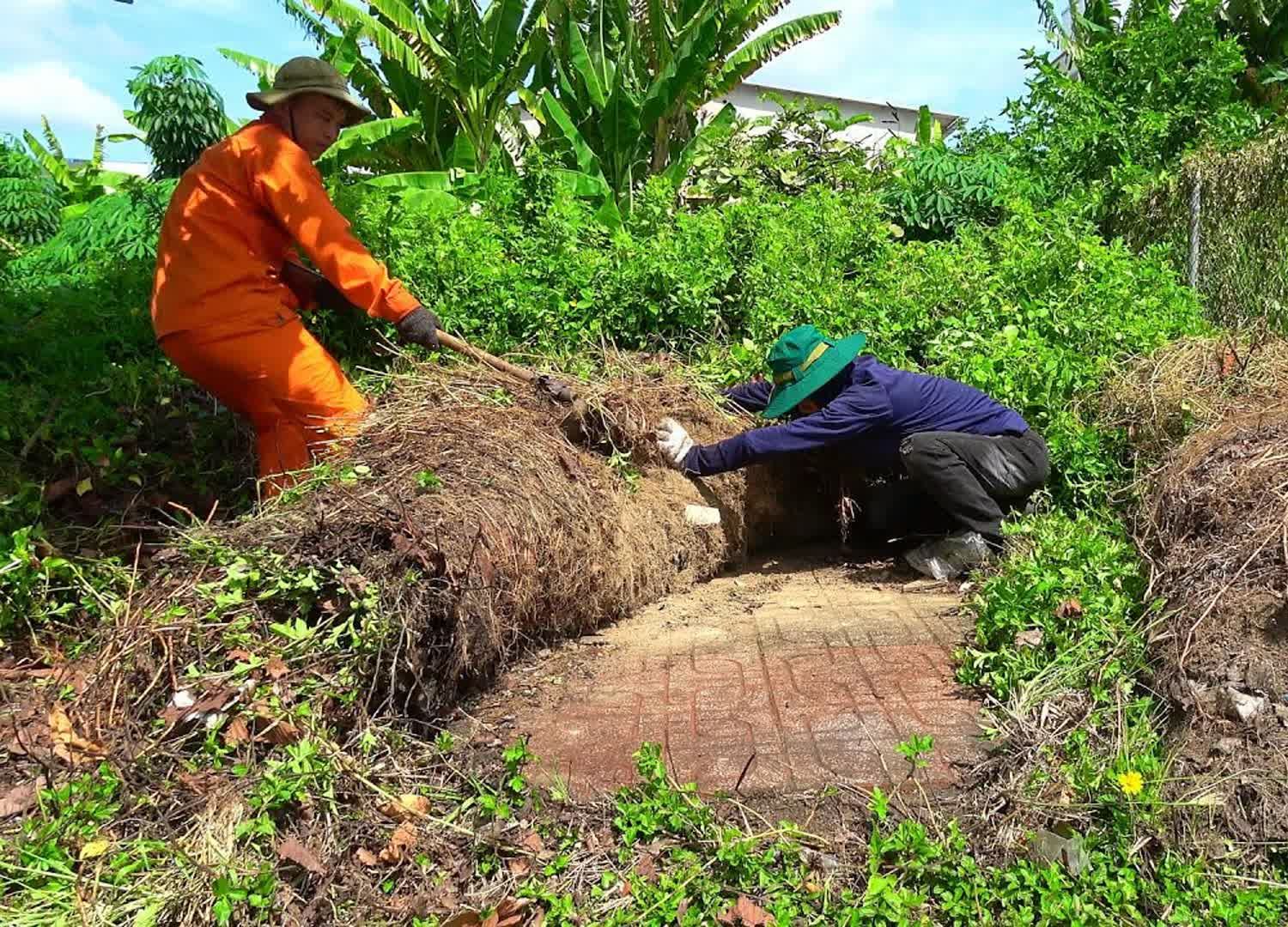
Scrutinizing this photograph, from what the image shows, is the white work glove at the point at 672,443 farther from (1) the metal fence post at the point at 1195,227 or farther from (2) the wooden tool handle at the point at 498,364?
(1) the metal fence post at the point at 1195,227

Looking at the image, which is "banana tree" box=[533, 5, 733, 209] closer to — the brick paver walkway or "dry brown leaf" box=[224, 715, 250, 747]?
the brick paver walkway

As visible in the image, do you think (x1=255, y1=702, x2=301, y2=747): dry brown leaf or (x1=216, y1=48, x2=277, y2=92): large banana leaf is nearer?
(x1=255, y1=702, x2=301, y2=747): dry brown leaf

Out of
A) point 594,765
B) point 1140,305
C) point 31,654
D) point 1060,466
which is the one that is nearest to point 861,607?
point 1060,466

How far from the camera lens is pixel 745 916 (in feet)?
7.93

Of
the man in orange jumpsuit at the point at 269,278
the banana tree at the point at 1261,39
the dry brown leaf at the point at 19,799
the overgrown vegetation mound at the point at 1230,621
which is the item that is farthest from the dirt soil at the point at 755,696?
the banana tree at the point at 1261,39

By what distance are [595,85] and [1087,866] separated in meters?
9.09

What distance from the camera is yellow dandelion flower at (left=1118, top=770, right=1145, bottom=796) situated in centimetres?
257

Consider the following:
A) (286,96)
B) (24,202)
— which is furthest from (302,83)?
(24,202)

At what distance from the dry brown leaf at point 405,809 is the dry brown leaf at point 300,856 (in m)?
0.24

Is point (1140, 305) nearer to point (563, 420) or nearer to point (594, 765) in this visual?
point (563, 420)

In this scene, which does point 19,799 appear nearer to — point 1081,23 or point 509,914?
point 509,914

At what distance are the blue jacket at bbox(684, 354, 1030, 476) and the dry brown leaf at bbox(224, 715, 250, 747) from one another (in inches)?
100

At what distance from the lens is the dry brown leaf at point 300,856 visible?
2416 mm

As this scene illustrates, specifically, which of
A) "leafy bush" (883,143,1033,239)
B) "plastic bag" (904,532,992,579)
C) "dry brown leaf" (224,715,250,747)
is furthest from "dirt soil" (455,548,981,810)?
"leafy bush" (883,143,1033,239)
